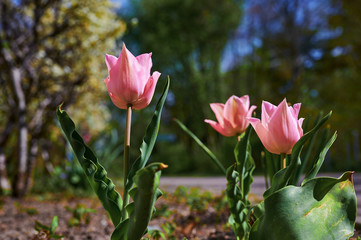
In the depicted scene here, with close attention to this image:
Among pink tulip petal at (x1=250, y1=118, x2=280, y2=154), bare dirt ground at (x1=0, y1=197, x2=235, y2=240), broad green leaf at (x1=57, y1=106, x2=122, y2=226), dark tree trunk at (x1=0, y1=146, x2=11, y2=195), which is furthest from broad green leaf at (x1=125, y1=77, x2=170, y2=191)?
dark tree trunk at (x1=0, y1=146, x2=11, y2=195)

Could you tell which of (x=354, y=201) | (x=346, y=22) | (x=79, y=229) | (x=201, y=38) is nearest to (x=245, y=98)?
(x=354, y=201)

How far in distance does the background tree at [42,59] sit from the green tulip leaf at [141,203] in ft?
12.1

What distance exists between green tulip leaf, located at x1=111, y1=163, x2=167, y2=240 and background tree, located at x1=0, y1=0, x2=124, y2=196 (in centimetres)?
369

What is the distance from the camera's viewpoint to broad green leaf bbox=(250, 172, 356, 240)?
0.83 meters

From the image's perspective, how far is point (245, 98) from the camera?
146 cm

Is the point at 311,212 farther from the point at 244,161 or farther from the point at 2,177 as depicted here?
the point at 2,177

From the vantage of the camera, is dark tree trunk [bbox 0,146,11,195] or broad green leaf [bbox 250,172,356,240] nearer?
broad green leaf [bbox 250,172,356,240]

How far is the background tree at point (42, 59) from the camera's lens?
4328mm

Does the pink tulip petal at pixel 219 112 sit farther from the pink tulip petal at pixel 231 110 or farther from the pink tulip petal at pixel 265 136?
the pink tulip petal at pixel 265 136

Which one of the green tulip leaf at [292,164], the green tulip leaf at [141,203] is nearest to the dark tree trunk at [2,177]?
the green tulip leaf at [141,203]

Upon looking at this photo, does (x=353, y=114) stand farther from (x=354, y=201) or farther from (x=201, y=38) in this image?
(x=354, y=201)

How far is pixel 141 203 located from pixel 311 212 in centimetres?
41

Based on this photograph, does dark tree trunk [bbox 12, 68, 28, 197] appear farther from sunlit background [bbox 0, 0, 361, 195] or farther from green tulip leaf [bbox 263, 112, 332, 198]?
green tulip leaf [bbox 263, 112, 332, 198]

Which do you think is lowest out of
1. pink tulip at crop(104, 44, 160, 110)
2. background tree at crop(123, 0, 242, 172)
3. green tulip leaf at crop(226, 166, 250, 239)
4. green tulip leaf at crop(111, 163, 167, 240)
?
green tulip leaf at crop(226, 166, 250, 239)
